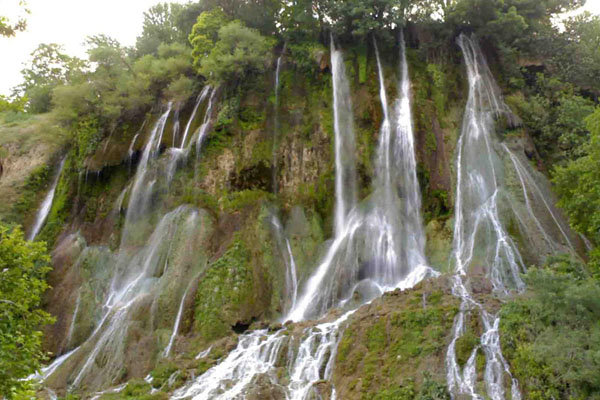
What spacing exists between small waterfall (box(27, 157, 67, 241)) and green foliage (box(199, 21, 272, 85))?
31.4 feet

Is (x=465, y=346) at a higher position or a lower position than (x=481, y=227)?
lower

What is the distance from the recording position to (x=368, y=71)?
2300 cm

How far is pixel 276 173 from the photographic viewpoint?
20938 millimetres

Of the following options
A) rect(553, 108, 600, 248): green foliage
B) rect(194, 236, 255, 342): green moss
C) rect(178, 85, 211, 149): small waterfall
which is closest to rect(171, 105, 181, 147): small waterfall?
rect(178, 85, 211, 149): small waterfall

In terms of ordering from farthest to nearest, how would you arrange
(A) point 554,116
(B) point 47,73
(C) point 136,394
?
(B) point 47,73, (A) point 554,116, (C) point 136,394

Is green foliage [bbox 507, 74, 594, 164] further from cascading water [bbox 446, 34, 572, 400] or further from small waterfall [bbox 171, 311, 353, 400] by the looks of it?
small waterfall [bbox 171, 311, 353, 400]

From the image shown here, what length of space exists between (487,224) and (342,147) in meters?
6.99

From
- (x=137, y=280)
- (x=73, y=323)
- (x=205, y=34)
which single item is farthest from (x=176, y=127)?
(x=73, y=323)

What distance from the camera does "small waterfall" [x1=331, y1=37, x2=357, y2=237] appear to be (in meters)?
19.3

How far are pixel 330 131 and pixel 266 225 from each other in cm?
537

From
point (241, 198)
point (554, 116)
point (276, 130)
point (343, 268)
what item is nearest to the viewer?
point (343, 268)

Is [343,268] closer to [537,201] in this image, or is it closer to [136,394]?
[537,201]

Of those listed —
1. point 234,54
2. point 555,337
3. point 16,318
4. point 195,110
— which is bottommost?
point 555,337

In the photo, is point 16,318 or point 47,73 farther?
point 47,73
